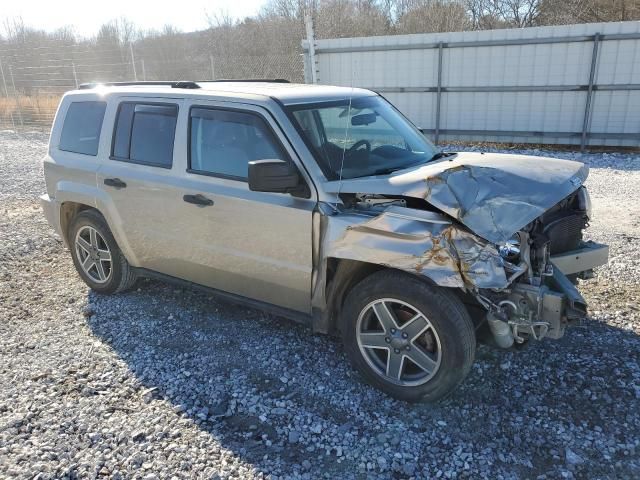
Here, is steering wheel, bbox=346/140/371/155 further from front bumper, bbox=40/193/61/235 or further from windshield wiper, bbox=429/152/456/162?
front bumper, bbox=40/193/61/235

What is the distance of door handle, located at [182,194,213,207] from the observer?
4.01m

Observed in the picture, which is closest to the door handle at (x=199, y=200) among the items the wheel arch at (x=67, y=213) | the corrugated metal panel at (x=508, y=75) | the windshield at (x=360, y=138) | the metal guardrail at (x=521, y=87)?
the windshield at (x=360, y=138)

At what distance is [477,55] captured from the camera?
12266 millimetres

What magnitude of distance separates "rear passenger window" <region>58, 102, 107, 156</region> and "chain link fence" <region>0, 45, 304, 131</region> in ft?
35.6

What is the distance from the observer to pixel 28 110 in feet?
70.0

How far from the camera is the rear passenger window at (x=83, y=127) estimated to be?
4.88 meters

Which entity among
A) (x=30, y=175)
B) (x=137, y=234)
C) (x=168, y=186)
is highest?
(x=168, y=186)

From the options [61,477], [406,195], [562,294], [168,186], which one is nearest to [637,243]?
[562,294]

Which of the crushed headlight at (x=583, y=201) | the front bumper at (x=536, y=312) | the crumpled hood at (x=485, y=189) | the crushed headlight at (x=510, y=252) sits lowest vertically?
the front bumper at (x=536, y=312)

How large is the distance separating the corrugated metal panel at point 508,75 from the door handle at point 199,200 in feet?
28.9

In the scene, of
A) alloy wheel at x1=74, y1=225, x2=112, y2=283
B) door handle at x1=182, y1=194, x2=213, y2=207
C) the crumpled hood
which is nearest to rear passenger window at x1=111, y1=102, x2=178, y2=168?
door handle at x1=182, y1=194, x2=213, y2=207

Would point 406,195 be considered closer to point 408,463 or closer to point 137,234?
point 408,463

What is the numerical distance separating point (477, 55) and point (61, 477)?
1194cm

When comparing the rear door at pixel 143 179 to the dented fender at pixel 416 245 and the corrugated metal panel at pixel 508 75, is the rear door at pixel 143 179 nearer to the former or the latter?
the dented fender at pixel 416 245
